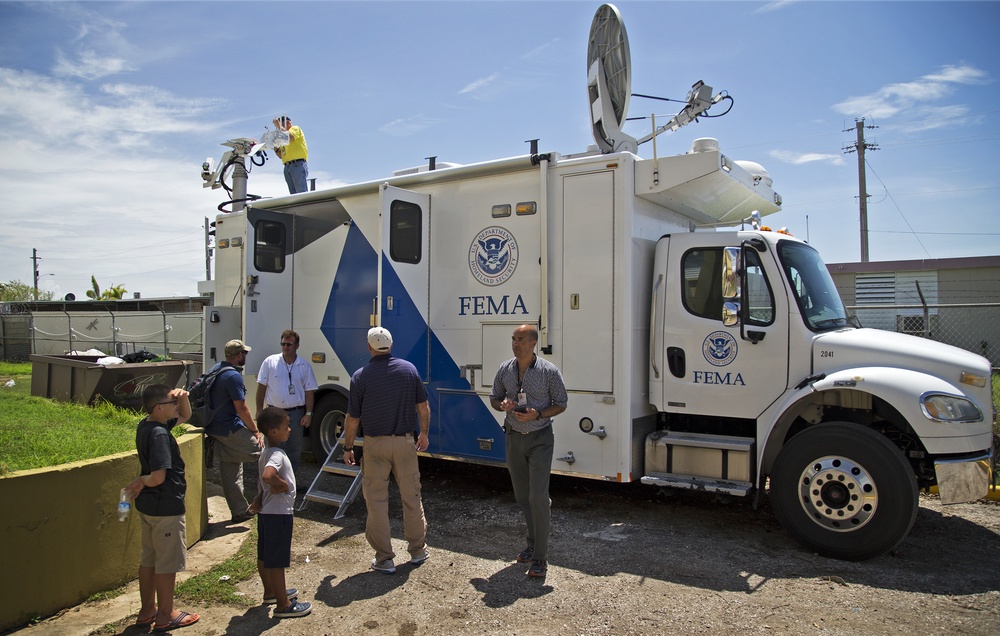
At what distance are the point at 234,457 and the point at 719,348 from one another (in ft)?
14.4

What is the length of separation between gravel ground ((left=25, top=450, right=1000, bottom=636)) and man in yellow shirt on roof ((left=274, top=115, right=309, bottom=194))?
4423mm

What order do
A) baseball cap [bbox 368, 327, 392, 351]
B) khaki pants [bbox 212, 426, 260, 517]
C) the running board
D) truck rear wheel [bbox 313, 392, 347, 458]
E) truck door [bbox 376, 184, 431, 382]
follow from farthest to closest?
truck rear wheel [bbox 313, 392, 347, 458], truck door [bbox 376, 184, 431, 382], khaki pants [bbox 212, 426, 260, 517], the running board, baseball cap [bbox 368, 327, 392, 351]

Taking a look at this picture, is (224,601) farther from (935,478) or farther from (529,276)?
(935,478)

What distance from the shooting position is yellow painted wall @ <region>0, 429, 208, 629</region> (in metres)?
4.12

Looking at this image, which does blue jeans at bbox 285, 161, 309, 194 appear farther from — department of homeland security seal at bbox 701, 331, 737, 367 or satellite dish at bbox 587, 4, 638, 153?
department of homeland security seal at bbox 701, 331, 737, 367

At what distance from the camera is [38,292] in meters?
48.0

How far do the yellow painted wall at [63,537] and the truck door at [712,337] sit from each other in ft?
14.3

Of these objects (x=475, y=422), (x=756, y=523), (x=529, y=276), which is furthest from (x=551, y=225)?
(x=756, y=523)

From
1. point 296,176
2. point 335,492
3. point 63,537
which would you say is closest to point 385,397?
point 63,537

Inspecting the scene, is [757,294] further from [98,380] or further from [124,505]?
[98,380]

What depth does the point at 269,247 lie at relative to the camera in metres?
8.48

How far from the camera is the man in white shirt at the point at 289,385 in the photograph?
692 cm

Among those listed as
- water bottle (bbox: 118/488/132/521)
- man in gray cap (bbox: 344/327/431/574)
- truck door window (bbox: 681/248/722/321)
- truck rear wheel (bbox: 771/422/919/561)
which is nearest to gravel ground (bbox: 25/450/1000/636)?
truck rear wheel (bbox: 771/422/919/561)

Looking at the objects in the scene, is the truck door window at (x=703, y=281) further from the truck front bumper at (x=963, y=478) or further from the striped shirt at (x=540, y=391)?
the truck front bumper at (x=963, y=478)
